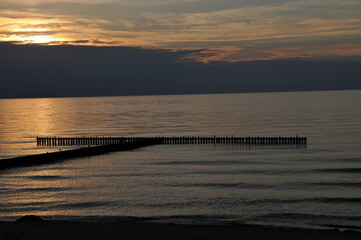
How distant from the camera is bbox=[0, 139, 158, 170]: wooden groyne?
53987 mm

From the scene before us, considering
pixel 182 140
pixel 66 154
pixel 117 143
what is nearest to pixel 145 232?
pixel 66 154

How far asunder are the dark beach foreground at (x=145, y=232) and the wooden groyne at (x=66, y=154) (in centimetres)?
2879

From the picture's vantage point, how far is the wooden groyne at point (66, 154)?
53987 millimetres

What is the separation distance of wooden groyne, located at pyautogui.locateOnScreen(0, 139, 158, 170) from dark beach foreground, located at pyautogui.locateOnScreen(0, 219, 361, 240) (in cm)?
2879

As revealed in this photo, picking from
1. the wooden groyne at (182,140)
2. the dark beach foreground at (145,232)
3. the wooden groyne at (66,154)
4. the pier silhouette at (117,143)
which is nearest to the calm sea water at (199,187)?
the wooden groyne at (66,154)

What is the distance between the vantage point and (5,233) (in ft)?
79.2

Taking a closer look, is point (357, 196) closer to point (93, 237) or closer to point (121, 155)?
point (93, 237)

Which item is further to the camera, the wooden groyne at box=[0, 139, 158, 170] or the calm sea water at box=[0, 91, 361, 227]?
the wooden groyne at box=[0, 139, 158, 170]

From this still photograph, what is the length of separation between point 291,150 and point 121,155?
954 inches

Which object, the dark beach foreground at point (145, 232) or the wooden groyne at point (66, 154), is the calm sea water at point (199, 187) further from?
the dark beach foreground at point (145, 232)

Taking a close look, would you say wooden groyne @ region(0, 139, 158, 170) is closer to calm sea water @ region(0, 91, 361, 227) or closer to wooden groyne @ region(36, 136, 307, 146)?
calm sea water @ region(0, 91, 361, 227)

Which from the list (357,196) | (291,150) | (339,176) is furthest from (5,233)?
(291,150)

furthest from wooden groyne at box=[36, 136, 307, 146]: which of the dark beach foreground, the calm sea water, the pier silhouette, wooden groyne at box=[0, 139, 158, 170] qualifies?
the dark beach foreground

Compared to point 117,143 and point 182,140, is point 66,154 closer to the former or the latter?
point 117,143
